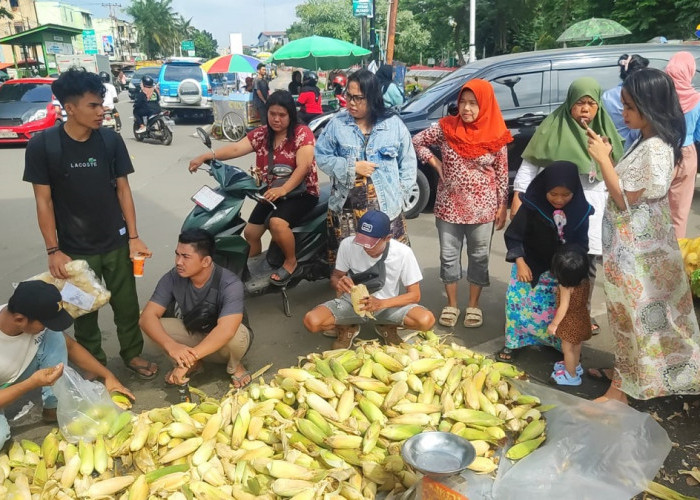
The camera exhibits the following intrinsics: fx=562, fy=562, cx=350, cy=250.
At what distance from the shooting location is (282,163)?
14.3 ft

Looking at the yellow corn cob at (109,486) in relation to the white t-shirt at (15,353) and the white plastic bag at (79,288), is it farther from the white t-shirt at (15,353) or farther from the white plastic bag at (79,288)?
the white plastic bag at (79,288)

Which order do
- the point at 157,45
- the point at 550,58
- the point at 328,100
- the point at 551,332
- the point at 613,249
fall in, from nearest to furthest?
1. the point at 613,249
2. the point at 551,332
3. the point at 550,58
4. the point at 328,100
5. the point at 157,45

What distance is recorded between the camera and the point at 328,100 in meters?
18.1

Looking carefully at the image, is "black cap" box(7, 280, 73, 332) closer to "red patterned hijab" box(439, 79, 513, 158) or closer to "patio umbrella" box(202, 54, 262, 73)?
"red patterned hijab" box(439, 79, 513, 158)

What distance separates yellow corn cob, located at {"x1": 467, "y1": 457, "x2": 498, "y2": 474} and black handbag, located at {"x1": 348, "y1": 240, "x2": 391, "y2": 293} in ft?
4.93

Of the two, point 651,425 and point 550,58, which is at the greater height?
point 550,58

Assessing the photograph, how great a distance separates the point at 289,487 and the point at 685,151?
13.7 feet

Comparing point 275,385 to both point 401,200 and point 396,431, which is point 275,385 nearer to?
point 396,431

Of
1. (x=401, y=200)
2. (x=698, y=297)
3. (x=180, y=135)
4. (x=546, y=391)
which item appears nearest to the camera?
(x=546, y=391)

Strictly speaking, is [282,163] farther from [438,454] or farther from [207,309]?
[438,454]

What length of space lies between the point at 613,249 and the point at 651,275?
228mm

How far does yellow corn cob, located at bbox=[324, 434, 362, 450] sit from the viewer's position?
2.49 metres

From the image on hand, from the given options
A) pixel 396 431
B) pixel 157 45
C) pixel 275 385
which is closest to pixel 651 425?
pixel 396 431

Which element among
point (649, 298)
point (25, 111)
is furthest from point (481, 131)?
point (25, 111)
